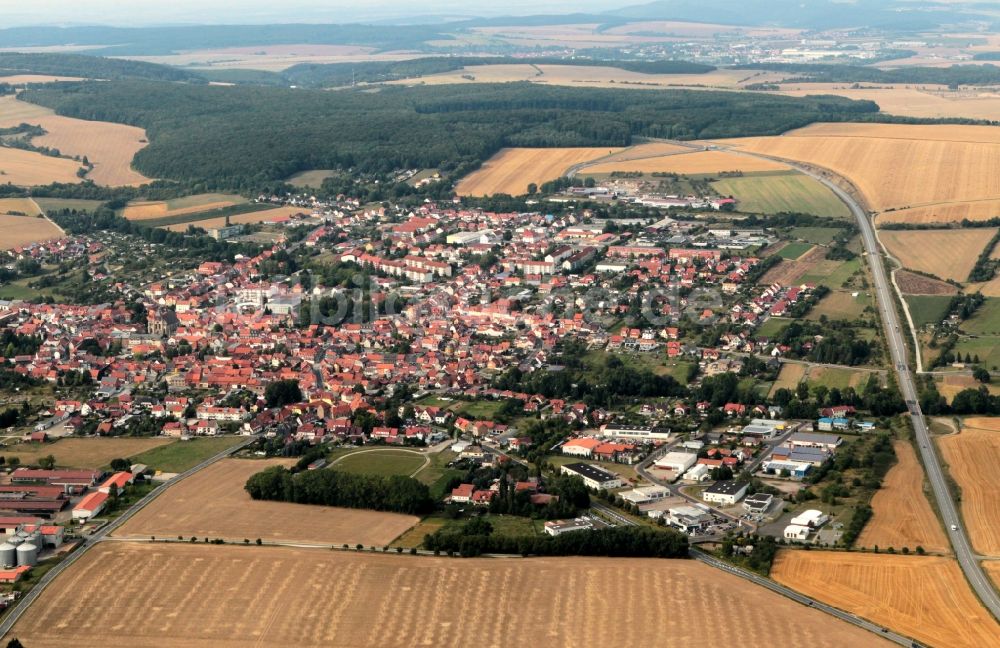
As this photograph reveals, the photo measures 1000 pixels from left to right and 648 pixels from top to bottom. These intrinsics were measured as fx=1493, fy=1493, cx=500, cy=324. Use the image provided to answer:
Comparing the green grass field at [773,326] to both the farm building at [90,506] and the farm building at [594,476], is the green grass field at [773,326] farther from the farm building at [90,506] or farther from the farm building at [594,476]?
the farm building at [90,506]

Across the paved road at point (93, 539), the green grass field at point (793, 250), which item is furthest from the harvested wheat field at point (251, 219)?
the paved road at point (93, 539)

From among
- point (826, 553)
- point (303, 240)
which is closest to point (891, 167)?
point (303, 240)

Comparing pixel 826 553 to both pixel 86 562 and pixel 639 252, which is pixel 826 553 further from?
pixel 639 252

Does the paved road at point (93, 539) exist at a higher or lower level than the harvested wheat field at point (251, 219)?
higher

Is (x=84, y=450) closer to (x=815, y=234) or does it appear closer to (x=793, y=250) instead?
(x=793, y=250)

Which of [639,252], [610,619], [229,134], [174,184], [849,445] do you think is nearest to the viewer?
[610,619]

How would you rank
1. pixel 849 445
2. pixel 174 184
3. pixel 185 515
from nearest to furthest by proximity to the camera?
pixel 185 515
pixel 849 445
pixel 174 184
